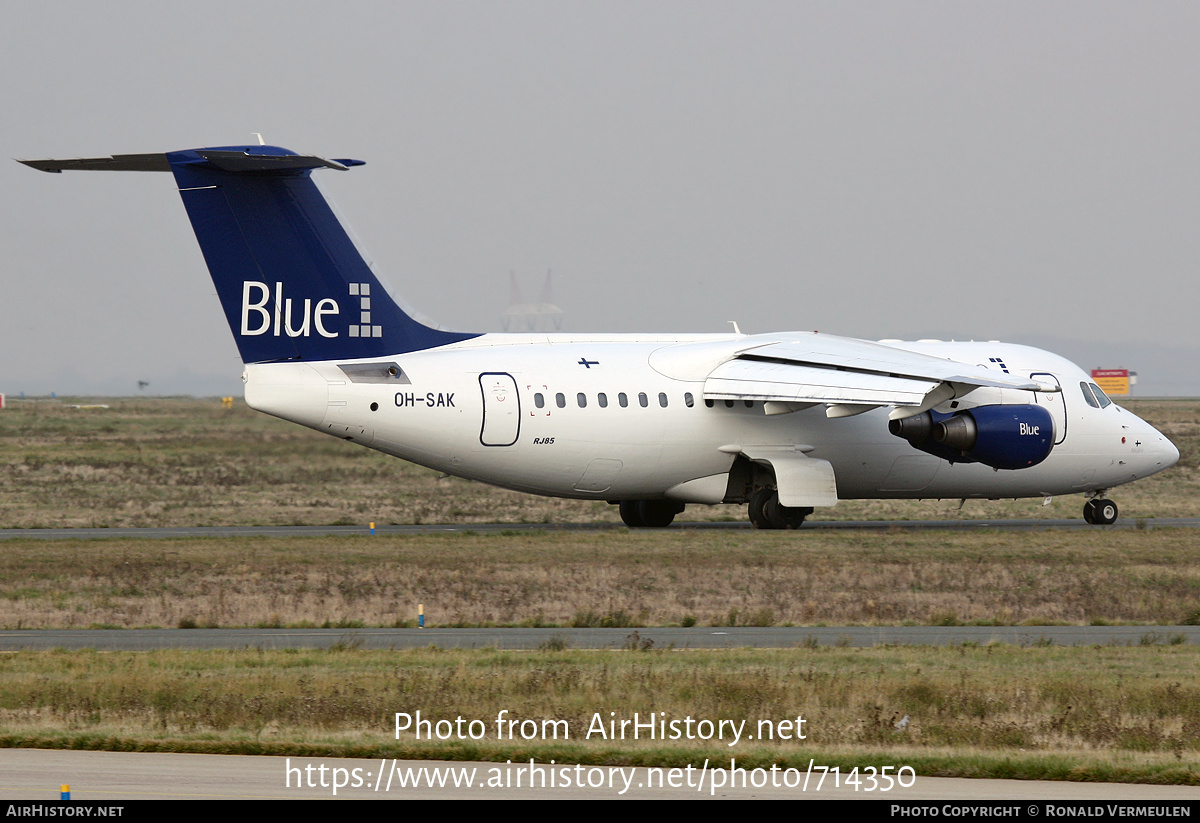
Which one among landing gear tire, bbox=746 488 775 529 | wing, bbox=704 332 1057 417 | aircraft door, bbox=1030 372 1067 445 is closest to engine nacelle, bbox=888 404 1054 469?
wing, bbox=704 332 1057 417

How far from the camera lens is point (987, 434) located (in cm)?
2923

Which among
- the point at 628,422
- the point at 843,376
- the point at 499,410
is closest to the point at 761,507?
the point at 843,376

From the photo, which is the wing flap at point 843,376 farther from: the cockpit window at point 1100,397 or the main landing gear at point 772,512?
the cockpit window at point 1100,397

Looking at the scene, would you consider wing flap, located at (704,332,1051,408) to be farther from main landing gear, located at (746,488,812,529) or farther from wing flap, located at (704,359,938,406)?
main landing gear, located at (746,488,812,529)

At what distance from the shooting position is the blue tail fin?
25.8 m

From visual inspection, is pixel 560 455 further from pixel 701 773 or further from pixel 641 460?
pixel 701 773

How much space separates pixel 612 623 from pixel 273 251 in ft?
35.6

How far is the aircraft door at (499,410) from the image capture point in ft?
91.5

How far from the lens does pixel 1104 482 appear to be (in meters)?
33.8

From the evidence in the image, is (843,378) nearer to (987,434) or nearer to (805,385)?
(805,385)

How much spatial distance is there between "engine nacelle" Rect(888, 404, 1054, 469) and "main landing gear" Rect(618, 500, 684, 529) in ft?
17.8

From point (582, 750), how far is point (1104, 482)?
25.3 metres

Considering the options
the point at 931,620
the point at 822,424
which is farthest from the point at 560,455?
the point at 931,620

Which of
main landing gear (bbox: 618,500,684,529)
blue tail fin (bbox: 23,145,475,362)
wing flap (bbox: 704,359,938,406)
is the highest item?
blue tail fin (bbox: 23,145,475,362)
